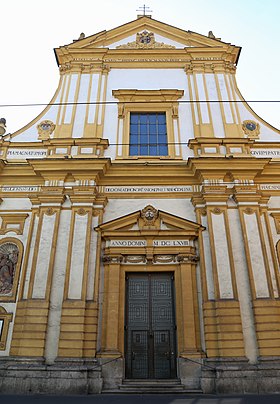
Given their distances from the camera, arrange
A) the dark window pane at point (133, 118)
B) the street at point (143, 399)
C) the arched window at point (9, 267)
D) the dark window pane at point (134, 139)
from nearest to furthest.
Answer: the street at point (143, 399), the arched window at point (9, 267), the dark window pane at point (134, 139), the dark window pane at point (133, 118)

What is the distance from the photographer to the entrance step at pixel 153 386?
899 centimetres

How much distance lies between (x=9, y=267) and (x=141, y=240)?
419 centimetres

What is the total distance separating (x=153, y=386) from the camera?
30.2ft

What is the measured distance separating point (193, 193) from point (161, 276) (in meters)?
2.98

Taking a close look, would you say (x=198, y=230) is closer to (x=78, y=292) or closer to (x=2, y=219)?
(x=78, y=292)

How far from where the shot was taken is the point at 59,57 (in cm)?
1548

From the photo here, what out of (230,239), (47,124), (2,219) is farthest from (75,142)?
(230,239)

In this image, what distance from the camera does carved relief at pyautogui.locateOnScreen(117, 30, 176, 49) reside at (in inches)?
622

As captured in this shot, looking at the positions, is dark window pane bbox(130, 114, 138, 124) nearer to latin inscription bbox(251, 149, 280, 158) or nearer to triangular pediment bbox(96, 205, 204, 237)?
triangular pediment bbox(96, 205, 204, 237)

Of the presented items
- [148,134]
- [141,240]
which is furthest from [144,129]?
[141,240]

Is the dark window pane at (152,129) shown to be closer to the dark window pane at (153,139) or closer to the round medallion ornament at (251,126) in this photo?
the dark window pane at (153,139)

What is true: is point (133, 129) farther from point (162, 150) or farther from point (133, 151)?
point (162, 150)

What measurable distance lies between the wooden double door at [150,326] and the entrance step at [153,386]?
316 mm

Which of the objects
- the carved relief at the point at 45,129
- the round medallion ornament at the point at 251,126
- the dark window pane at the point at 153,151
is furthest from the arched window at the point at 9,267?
the round medallion ornament at the point at 251,126
